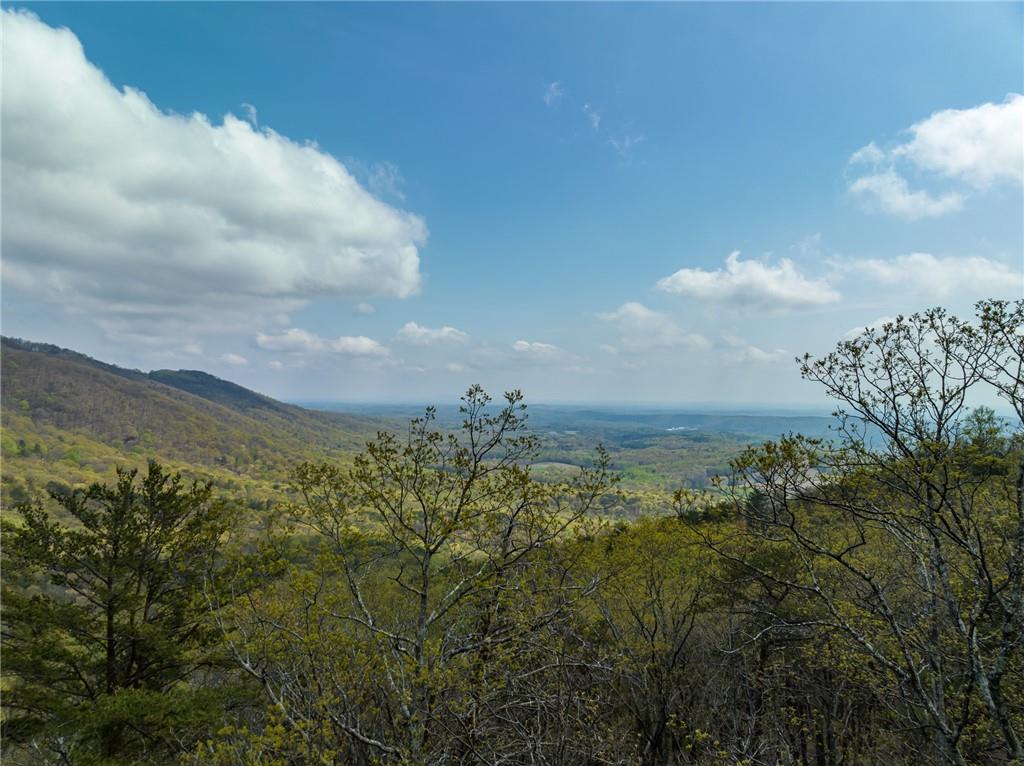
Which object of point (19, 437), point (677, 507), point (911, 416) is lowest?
point (19, 437)

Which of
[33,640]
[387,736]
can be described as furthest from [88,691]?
[387,736]

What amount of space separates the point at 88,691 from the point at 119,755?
2.90 m

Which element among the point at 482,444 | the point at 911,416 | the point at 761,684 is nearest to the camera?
the point at 911,416

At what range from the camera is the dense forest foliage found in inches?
286

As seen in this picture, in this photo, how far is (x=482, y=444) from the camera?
9.20m

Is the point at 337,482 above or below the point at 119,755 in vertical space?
above

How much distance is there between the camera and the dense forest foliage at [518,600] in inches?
286

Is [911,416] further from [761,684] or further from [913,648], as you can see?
[761,684]

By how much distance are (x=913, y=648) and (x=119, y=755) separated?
2302 cm

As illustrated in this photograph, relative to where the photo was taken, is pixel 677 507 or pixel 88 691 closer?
pixel 677 507

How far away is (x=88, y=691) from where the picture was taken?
637 inches

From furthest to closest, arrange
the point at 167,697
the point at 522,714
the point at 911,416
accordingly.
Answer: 1. the point at 167,697
2. the point at 522,714
3. the point at 911,416

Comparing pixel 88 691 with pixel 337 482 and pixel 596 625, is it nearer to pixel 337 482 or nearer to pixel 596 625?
pixel 337 482

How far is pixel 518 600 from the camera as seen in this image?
1198 centimetres
